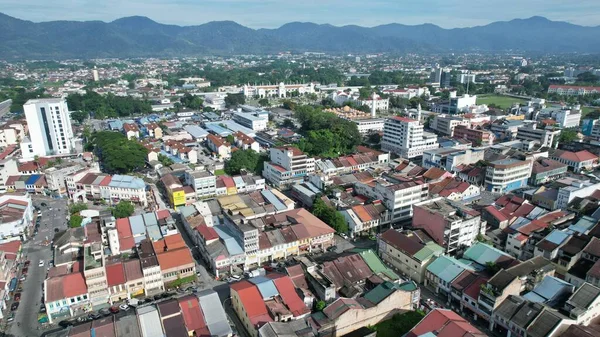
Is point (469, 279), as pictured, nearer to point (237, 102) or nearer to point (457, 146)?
point (457, 146)

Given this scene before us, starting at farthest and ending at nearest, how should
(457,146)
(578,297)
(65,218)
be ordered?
(457,146) < (65,218) < (578,297)

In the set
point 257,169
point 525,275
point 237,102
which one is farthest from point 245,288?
point 237,102

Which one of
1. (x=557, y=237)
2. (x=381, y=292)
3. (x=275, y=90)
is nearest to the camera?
(x=381, y=292)

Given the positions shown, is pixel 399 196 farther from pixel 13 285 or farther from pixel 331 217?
pixel 13 285

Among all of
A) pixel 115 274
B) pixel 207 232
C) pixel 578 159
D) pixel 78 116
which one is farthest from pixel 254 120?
pixel 578 159

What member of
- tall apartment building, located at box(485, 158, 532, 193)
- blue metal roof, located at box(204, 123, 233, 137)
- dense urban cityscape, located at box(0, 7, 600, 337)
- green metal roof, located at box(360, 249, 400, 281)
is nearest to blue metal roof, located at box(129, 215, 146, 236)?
dense urban cityscape, located at box(0, 7, 600, 337)

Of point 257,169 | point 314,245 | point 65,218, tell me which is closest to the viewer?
point 314,245
